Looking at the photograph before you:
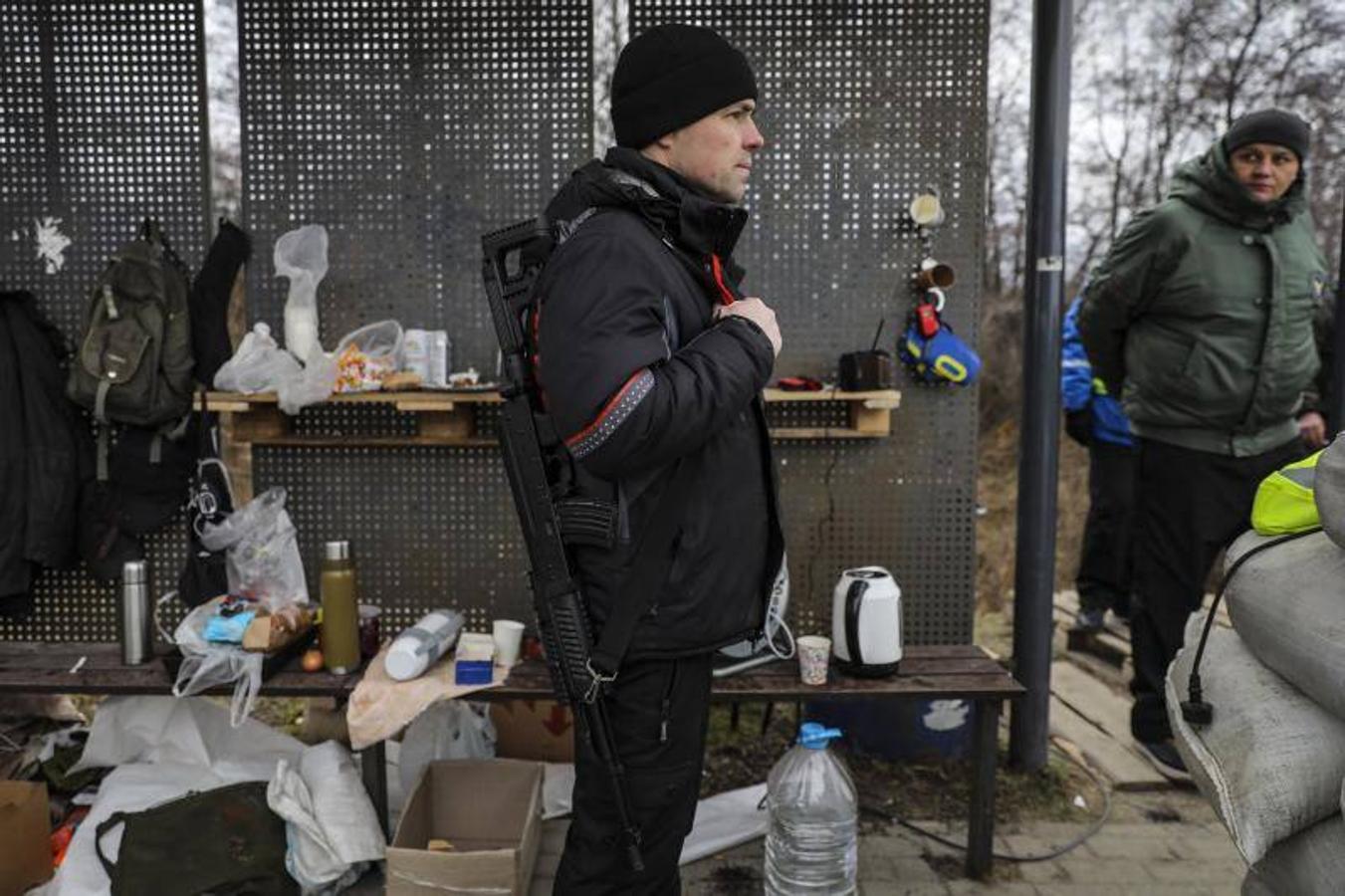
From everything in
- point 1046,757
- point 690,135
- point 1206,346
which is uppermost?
point 690,135

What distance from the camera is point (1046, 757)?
3.50 metres

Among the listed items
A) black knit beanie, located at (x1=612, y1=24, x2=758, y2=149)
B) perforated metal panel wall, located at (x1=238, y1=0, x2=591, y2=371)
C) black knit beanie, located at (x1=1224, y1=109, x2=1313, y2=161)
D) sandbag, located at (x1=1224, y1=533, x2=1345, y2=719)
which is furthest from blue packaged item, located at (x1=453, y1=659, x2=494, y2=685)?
black knit beanie, located at (x1=1224, y1=109, x2=1313, y2=161)

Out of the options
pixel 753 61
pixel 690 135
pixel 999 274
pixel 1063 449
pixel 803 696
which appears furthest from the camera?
pixel 999 274

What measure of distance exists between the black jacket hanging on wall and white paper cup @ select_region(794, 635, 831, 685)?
8.31 feet

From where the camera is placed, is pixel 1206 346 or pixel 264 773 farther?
pixel 1206 346

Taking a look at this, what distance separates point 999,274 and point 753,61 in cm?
739

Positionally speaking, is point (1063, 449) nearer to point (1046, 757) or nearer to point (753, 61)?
point (1046, 757)

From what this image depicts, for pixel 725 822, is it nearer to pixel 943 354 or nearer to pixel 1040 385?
pixel 943 354

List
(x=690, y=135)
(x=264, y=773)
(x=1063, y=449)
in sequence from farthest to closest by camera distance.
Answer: (x=1063, y=449)
(x=264, y=773)
(x=690, y=135)

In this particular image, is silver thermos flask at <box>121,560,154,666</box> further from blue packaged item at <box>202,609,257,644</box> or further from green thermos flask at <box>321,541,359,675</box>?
green thermos flask at <box>321,541,359,675</box>

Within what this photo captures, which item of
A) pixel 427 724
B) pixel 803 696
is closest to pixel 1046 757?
pixel 803 696

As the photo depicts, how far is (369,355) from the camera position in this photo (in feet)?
10.6

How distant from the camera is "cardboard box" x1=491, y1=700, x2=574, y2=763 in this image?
3318 millimetres

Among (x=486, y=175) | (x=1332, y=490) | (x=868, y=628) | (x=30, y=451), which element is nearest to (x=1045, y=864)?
(x=868, y=628)
